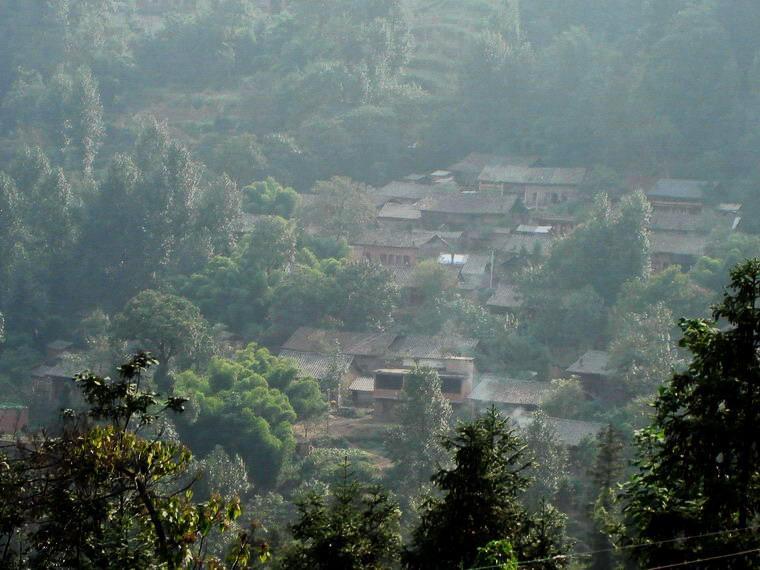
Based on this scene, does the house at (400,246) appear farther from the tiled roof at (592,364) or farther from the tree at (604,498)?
the tree at (604,498)

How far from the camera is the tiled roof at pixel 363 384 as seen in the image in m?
23.9

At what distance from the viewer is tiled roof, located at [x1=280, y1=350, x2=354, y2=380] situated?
24.0 metres

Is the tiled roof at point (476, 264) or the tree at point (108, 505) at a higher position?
the tiled roof at point (476, 264)

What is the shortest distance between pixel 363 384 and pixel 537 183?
35.4 ft

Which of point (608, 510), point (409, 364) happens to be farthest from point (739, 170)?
point (608, 510)

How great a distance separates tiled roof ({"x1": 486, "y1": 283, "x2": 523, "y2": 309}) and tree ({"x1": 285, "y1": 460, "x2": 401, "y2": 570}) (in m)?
18.4

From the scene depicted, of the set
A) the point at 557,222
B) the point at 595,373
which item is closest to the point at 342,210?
the point at 557,222

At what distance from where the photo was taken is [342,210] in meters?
30.7

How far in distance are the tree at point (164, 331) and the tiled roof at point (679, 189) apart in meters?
13.2

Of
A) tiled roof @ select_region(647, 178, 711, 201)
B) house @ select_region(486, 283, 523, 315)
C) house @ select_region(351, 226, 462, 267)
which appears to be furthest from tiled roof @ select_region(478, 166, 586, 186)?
house @ select_region(486, 283, 523, 315)

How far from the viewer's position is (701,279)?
25156 millimetres

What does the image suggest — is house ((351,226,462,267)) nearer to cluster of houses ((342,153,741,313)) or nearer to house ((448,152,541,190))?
cluster of houses ((342,153,741,313))

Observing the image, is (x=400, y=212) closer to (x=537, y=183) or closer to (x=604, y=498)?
(x=537, y=183)

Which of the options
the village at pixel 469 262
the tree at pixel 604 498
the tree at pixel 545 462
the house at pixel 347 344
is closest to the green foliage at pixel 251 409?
the village at pixel 469 262
